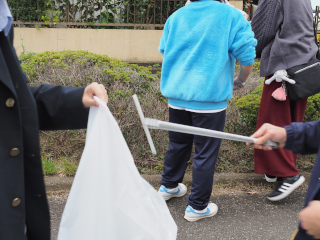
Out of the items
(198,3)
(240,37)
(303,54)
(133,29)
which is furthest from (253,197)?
(133,29)

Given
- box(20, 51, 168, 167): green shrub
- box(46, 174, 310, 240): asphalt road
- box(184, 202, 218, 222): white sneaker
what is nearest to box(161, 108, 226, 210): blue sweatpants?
box(184, 202, 218, 222): white sneaker

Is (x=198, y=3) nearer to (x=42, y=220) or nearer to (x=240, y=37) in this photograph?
(x=240, y=37)

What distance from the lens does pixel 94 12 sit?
32.3 feet

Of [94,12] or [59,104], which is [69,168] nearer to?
[59,104]

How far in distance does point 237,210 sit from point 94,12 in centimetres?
756

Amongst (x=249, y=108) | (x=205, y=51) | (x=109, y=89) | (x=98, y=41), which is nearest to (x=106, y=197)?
(x=205, y=51)

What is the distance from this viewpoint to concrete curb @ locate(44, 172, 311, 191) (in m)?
3.87

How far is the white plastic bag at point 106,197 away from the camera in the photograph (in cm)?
149

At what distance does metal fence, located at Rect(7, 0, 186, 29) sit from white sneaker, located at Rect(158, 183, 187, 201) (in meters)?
6.72

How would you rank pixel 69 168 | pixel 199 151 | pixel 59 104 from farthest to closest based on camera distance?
pixel 69 168 < pixel 199 151 < pixel 59 104

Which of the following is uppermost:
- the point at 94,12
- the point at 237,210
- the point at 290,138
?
the point at 290,138

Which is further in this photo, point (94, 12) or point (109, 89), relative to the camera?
point (94, 12)

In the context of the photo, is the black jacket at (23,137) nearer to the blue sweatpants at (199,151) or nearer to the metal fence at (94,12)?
the blue sweatpants at (199,151)

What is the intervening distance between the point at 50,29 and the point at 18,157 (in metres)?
8.73
